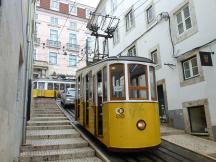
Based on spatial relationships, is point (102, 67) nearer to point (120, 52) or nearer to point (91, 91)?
point (91, 91)

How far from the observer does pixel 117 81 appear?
615 cm

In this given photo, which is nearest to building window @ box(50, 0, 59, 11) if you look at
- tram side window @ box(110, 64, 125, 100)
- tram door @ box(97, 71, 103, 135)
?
tram door @ box(97, 71, 103, 135)

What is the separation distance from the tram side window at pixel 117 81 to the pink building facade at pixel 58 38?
24885 mm

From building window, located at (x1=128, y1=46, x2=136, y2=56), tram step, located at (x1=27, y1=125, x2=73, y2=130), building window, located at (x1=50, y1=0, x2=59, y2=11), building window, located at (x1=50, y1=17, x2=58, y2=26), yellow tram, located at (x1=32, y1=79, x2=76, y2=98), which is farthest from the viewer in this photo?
building window, located at (x1=50, y1=0, x2=59, y2=11)

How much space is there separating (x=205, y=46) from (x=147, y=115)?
441cm

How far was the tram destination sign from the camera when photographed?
7887 mm

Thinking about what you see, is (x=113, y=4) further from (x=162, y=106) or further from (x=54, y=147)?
(x=54, y=147)

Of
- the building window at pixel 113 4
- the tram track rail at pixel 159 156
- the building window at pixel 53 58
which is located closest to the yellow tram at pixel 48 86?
the building window at pixel 53 58

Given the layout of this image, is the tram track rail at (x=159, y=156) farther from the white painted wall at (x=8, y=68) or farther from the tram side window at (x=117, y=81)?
the white painted wall at (x=8, y=68)

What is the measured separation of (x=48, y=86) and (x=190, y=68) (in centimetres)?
1986

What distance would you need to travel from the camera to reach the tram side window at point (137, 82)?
603 centimetres

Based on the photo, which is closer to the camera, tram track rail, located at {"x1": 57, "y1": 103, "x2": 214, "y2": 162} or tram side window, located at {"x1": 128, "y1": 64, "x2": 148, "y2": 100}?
tram track rail, located at {"x1": 57, "y1": 103, "x2": 214, "y2": 162}

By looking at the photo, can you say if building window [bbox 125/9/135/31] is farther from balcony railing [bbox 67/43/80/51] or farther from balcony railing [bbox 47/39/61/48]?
balcony railing [bbox 67/43/80/51]

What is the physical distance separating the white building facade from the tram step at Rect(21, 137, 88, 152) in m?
4.80
